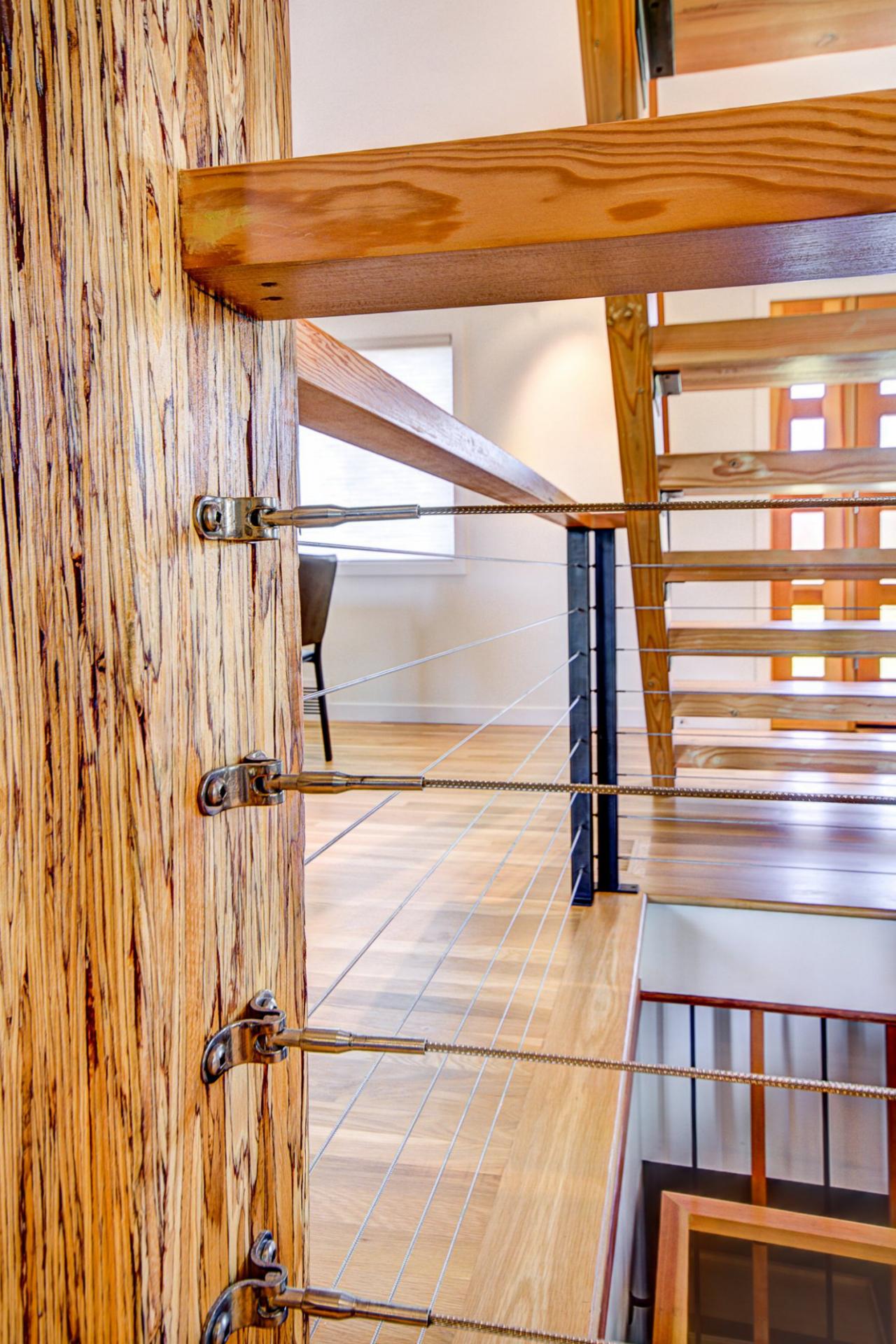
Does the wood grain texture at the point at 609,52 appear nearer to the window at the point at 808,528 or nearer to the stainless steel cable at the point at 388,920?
the stainless steel cable at the point at 388,920

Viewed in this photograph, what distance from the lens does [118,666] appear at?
46 centimetres

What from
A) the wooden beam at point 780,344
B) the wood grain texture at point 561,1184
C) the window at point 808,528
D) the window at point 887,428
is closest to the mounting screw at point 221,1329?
the wood grain texture at point 561,1184

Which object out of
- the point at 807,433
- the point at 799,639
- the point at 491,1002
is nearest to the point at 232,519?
the point at 491,1002

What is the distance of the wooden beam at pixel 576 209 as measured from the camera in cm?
41

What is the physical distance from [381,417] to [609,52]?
84 centimetres

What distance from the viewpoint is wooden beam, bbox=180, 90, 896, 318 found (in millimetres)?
413

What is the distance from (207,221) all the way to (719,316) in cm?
394

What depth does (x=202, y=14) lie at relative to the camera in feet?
1.61

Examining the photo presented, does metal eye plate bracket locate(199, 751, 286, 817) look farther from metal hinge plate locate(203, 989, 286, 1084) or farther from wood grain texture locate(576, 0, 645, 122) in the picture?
wood grain texture locate(576, 0, 645, 122)

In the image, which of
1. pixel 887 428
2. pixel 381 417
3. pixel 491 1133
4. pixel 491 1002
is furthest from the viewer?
pixel 887 428

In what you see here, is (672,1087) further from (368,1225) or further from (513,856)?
(368,1225)

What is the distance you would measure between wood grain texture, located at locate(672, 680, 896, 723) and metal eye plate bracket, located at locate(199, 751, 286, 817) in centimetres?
195

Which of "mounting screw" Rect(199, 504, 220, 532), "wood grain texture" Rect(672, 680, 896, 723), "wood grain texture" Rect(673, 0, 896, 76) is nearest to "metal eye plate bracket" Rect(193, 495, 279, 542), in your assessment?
"mounting screw" Rect(199, 504, 220, 532)

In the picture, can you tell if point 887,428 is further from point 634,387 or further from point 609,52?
point 609,52
